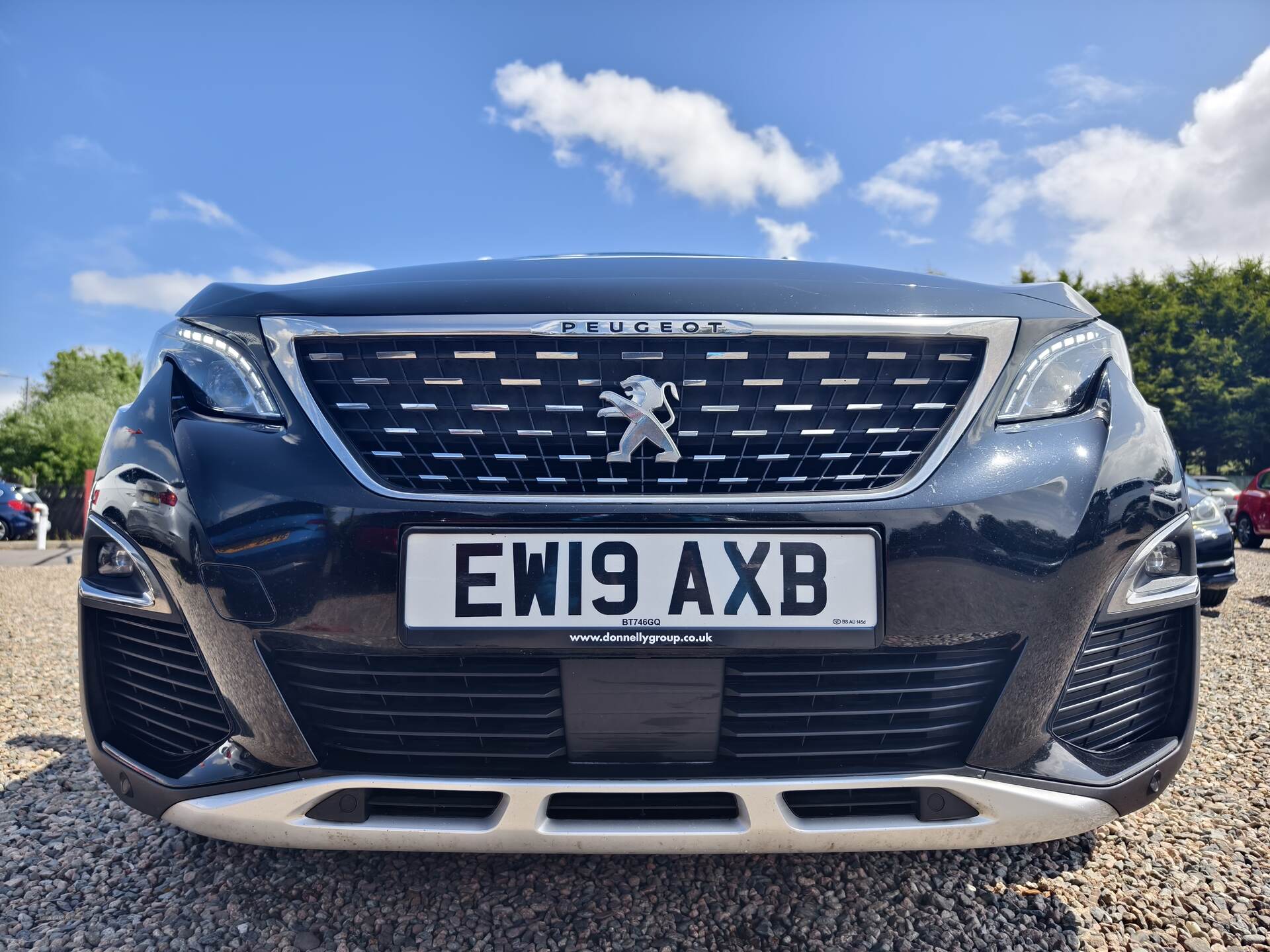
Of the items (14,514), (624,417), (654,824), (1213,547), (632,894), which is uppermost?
(624,417)

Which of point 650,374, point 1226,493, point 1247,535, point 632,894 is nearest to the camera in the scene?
point 650,374

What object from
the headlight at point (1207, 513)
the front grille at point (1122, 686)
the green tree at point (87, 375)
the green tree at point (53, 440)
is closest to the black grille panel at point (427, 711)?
the front grille at point (1122, 686)

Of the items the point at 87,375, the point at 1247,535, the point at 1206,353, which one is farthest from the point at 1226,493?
the point at 87,375

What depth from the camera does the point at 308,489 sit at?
1.36 meters

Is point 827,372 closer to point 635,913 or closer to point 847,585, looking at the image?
point 847,585

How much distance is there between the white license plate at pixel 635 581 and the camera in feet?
4.28

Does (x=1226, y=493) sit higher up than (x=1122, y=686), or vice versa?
(x=1122, y=686)

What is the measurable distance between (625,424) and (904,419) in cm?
49

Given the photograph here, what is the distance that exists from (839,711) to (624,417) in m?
0.60

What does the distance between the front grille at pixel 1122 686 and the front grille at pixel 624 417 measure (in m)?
0.47

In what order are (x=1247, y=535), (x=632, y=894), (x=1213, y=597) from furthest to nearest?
(x=1247, y=535)
(x=1213, y=597)
(x=632, y=894)

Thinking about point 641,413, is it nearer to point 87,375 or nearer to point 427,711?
point 427,711

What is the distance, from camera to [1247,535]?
1469 cm

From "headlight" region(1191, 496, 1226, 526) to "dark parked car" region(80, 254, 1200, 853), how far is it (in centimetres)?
486
